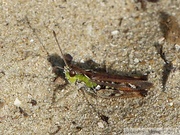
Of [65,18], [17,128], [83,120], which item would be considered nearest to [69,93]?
[83,120]

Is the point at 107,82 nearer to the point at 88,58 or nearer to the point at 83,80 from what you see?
the point at 83,80

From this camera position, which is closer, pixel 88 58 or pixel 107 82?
pixel 107 82

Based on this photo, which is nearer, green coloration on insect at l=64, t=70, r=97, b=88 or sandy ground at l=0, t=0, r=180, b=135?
sandy ground at l=0, t=0, r=180, b=135

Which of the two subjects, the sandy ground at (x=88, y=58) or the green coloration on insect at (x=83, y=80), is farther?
the green coloration on insect at (x=83, y=80)

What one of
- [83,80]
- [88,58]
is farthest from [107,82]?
[88,58]
